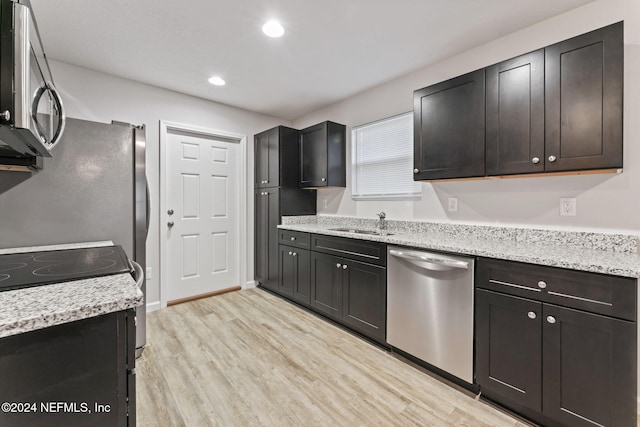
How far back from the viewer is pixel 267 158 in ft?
12.4

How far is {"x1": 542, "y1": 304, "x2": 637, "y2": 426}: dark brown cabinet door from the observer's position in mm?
1276

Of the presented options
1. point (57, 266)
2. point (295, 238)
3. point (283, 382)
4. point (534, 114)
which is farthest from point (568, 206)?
point (57, 266)

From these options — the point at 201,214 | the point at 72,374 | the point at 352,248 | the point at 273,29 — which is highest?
the point at 273,29

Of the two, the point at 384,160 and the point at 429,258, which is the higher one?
the point at 384,160

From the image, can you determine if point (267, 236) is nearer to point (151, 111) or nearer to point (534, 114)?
point (151, 111)

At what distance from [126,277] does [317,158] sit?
8.69 feet

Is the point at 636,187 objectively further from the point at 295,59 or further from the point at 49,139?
the point at 49,139

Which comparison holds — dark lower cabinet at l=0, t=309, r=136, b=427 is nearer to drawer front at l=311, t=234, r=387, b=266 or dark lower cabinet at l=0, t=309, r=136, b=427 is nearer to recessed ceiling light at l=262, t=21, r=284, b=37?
drawer front at l=311, t=234, r=387, b=266

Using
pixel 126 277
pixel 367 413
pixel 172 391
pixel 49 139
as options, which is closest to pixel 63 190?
pixel 49 139

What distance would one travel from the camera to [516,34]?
2.17m

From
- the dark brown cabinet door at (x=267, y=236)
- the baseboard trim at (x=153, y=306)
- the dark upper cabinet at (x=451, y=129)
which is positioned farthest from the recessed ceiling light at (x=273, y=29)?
the baseboard trim at (x=153, y=306)

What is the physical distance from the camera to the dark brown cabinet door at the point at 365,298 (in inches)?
90.5

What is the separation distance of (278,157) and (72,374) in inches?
119

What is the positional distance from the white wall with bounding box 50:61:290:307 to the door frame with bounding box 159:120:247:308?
4cm
